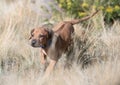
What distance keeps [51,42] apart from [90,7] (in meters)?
2.37

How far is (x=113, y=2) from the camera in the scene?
31.3 ft

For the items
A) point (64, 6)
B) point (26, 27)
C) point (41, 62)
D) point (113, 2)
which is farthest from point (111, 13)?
point (41, 62)

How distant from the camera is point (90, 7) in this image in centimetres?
978

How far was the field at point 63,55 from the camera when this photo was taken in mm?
6508

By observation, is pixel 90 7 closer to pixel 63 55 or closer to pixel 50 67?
pixel 63 55

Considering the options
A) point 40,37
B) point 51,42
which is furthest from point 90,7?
point 40,37

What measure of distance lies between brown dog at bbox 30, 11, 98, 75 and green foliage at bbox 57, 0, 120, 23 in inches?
54.0

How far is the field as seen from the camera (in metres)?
6.51

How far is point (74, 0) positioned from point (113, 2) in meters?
0.79

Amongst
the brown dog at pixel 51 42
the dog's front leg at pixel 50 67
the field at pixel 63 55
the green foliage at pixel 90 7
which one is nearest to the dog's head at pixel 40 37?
the brown dog at pixel 51 42

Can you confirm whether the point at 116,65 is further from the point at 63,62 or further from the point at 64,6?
the point at 64,6

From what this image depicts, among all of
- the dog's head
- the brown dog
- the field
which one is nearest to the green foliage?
the field

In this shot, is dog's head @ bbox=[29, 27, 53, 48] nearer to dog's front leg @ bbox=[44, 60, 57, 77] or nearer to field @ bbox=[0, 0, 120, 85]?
dog's front leg @ bbox=[44, 60, 57, 77]

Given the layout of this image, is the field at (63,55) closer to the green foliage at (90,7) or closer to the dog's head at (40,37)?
the green foliage at (90,7)
